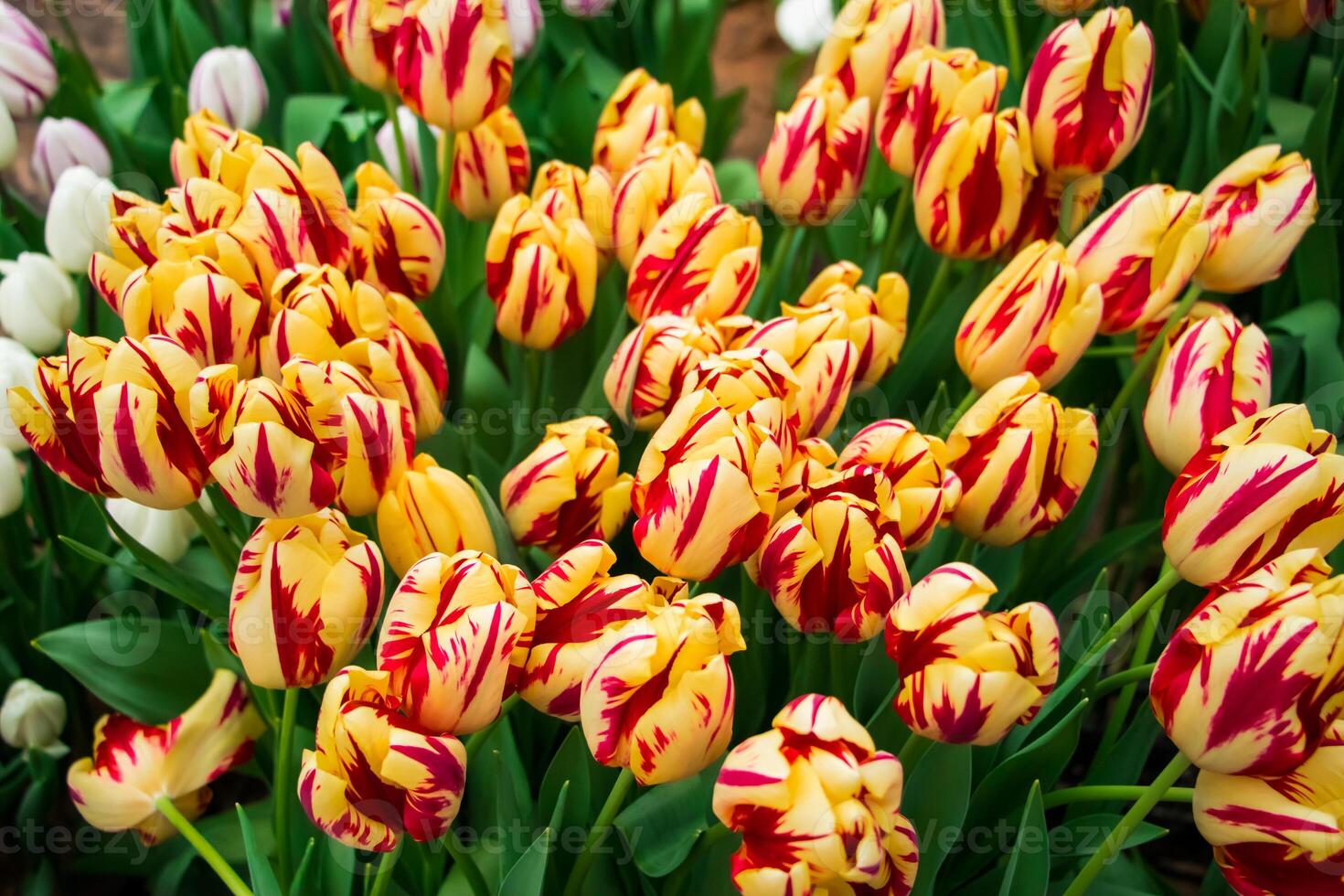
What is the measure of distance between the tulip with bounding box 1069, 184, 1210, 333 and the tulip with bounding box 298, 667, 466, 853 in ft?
1.52

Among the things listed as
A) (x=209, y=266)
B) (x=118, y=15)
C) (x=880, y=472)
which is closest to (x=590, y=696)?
(x=880, y=472)

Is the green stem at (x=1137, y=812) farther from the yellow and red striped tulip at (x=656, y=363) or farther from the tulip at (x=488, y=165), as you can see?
the tulip at (x=488, y=165)

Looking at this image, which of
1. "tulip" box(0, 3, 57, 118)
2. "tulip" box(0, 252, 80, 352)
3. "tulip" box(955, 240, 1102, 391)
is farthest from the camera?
"tulip" box(0, 3, 57, 118)

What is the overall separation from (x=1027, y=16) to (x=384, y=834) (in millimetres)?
1003

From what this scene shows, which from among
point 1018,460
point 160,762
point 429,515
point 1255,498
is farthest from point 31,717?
point 1255,498

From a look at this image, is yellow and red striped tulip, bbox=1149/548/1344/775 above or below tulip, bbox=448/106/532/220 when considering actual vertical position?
below

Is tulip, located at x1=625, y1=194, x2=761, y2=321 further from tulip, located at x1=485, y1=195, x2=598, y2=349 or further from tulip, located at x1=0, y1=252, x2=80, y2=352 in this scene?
tulip, located at x1=0, y1=252, x2=80, y2=352

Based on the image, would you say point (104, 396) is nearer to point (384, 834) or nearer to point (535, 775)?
point (384, 834)

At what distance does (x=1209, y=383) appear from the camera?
0.63 m

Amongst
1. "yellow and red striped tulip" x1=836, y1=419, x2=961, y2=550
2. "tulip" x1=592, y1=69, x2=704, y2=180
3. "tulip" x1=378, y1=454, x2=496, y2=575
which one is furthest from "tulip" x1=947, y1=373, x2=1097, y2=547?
"tulip" x1=592, y1=69, x2=704, y2=180

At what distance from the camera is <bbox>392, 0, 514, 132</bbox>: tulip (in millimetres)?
750

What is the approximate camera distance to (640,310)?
28.9 inches

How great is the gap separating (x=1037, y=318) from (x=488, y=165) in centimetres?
42

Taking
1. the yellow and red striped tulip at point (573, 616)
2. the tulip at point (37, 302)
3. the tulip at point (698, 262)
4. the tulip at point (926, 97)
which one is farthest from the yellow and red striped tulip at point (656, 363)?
the tulip at point (37, 302)
